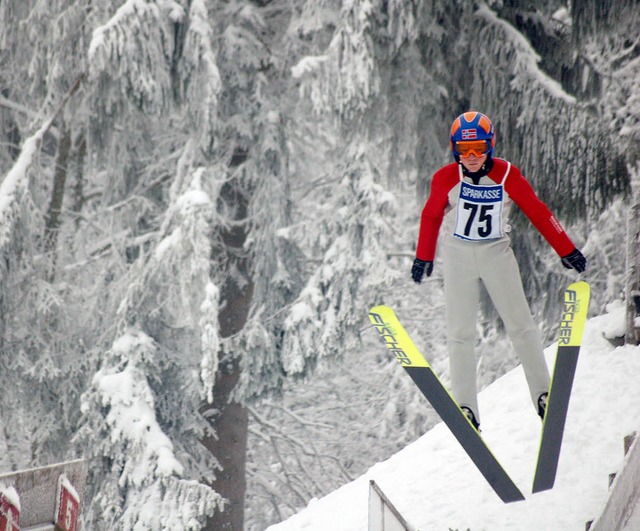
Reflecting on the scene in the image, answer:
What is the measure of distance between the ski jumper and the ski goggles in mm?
99

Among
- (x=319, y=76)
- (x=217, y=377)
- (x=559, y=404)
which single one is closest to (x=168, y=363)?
(x=217, y=377)

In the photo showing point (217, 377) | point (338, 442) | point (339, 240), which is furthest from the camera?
point (338, 442)

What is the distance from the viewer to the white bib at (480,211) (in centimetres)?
349

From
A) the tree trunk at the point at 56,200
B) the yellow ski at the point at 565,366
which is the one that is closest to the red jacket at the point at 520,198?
the yellow ski at the point at 565,366

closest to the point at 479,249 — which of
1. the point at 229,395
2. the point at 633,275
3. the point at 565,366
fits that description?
the point at 565,366

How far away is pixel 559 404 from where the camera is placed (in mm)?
3650

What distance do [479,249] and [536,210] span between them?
1.00 ft

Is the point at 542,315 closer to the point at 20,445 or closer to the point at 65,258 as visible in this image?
the point at 65,258

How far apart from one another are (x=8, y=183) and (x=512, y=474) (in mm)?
5897

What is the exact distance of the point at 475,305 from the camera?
12.6ft

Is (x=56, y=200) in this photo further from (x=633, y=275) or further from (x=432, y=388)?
(x=432, y=388)

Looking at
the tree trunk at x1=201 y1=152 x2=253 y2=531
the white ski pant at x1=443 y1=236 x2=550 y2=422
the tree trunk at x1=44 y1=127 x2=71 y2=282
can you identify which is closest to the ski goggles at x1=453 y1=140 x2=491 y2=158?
the white ski pant at x1=443 y1=236 x2=550 y2=422

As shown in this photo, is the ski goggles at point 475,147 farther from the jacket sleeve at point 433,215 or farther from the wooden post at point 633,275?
the wooden post at point 633,275

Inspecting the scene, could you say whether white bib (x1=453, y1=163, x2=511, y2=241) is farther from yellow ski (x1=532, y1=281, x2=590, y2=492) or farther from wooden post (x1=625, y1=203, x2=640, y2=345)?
wooden post (x1=625, y1=203, x2=640, y2=345)
